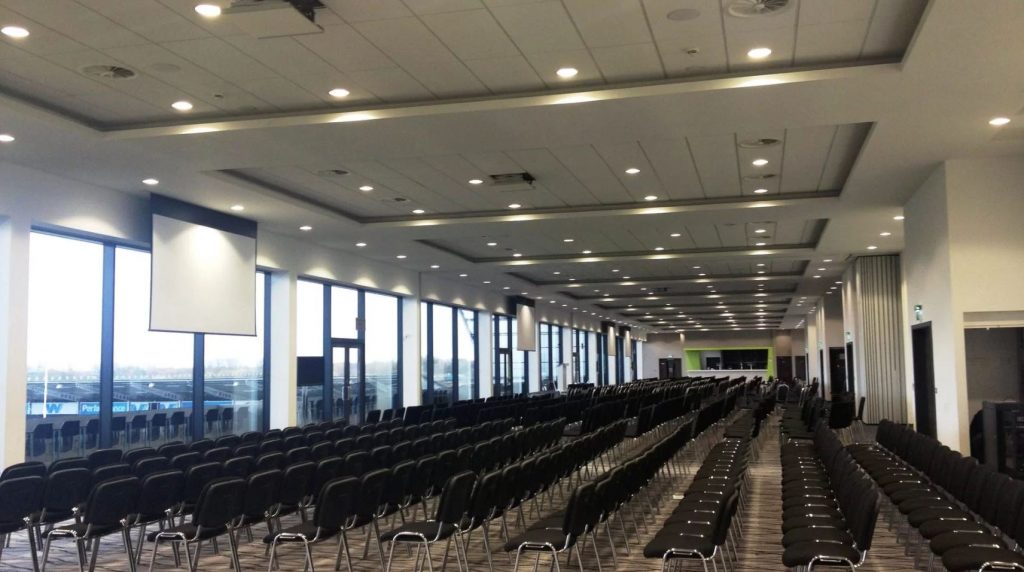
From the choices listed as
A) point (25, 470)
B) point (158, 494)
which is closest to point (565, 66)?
point (158, 494)

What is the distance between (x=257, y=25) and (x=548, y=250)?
12996mm

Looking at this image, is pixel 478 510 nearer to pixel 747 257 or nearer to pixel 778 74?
pixel 778 74

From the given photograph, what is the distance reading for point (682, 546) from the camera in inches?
204

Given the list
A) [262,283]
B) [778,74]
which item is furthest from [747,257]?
[778,74]

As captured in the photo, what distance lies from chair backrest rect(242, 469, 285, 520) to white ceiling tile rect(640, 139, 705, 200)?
5.22 m

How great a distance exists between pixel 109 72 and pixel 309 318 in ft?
34.7

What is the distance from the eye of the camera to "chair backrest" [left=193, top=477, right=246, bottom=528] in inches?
240

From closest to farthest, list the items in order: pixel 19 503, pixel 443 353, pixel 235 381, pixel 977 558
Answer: pixel 977 558, pixel 19 503, pixel 235 381, pixel 443 353

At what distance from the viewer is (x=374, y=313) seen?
20.3 meters

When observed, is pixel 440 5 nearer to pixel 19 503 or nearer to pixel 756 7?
pixel 756 7

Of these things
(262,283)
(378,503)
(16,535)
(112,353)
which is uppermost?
(262,283)

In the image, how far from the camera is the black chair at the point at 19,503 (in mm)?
6418

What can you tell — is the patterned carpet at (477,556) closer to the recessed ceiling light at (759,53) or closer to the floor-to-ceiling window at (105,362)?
the floor-to-ceiling window at (105,362)

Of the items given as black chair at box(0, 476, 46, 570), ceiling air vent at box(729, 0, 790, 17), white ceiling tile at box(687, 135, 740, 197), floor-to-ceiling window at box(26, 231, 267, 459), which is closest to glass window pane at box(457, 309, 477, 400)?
floor-to-ceiling window at box(26, 231, 267, 459)
